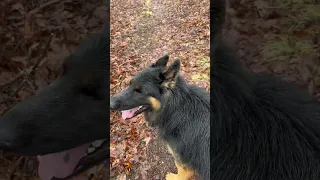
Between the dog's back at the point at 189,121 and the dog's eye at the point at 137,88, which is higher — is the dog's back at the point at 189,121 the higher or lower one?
the lower one

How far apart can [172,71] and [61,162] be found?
527 mm

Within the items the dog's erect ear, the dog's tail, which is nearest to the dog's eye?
the dog's erect ear

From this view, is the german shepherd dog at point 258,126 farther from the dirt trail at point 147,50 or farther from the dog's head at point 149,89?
the dirt trail at point 147,50

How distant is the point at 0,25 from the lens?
209 cm

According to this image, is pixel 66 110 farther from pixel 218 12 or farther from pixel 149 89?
pixel 218 12

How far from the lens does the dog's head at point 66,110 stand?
1363mm

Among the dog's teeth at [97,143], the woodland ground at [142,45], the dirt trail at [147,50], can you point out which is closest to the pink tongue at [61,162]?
the dog's teeth at [97,143]

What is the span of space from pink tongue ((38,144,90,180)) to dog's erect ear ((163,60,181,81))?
0.38 m

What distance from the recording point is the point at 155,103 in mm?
1521

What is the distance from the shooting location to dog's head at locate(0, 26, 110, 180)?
1363 mm

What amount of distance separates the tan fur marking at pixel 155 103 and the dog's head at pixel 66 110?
161 mm

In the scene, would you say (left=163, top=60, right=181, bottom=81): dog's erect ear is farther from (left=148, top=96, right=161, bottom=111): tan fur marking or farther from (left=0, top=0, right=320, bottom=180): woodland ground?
(left=0, top=0, right=320, bottom=180): woodland ground

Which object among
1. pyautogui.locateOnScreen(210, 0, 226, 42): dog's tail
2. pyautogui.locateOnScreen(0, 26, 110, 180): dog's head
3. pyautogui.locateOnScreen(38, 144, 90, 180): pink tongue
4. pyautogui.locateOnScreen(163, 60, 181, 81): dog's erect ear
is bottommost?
pyautogui.locateOnScreen(38, 144, 90, 180): pink tongue

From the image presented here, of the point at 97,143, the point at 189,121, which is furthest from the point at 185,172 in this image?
the point at 97,143
